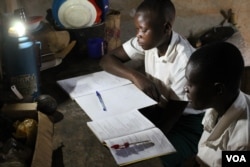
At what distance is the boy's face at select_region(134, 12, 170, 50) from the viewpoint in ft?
5.32

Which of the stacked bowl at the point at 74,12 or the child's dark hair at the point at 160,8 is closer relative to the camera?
the child's dark hair at the point at 160,8

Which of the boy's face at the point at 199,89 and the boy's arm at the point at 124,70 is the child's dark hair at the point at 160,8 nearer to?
the boy's arm at the point at 124,70

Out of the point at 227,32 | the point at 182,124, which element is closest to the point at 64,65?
the point at 182,124

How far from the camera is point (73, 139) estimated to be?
127 centimetres

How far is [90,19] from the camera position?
2.07m

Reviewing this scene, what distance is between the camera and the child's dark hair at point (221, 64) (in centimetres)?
118

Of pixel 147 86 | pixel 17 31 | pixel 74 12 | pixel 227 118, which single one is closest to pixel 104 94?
pixel 147 86

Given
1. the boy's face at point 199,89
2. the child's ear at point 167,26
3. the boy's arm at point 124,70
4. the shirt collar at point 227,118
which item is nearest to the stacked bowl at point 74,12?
the boy's arm at point 124,70

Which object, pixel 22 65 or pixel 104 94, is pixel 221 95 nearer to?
pixel 104 94

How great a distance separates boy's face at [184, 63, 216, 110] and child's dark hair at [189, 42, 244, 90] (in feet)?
0.06

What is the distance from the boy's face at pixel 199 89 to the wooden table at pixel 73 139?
287mm

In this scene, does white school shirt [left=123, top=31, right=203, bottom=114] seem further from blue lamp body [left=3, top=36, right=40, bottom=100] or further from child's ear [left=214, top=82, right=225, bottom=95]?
blue lamp body [left=3, top=36, right=40, bottom=100]

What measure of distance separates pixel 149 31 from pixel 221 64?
535 millimetres

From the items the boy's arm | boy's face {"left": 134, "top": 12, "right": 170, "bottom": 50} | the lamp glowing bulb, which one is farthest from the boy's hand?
the lamp glowing bulb
